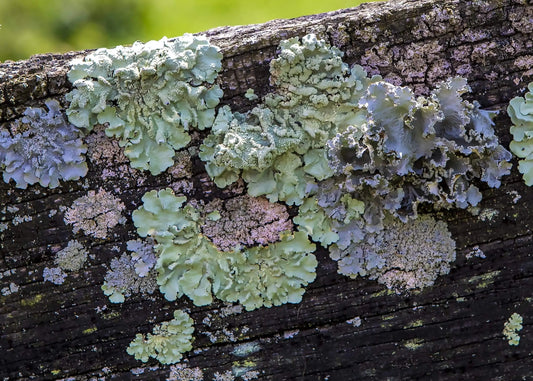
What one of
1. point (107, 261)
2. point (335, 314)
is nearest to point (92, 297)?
point (107, 261)

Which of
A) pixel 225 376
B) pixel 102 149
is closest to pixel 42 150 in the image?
pixel 102 149

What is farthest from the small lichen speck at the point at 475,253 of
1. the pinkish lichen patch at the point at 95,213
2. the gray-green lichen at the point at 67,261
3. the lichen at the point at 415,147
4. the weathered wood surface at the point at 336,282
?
the gray-green lichen at the point at 67,261

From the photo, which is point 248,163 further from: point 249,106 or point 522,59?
point 522,59

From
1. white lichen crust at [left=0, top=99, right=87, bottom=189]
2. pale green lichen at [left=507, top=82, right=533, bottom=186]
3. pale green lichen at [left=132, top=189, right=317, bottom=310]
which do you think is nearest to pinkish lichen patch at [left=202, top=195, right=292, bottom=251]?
pale green lichen at [left=132, top=189, right=317, bottom=310]

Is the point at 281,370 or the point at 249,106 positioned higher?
the point at 249,106

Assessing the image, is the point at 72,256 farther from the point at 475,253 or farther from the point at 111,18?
the point at 111,18

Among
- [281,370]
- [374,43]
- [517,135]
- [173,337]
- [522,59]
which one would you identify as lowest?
[281,370]

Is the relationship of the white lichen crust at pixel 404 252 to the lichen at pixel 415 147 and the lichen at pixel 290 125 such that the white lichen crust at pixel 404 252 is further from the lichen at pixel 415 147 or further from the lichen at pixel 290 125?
the lichen at pixel 290 125
